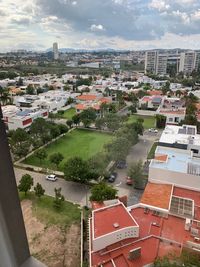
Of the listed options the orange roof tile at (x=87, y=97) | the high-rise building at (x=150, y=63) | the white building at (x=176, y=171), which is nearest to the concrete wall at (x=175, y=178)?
the white building at (x=176, y=171)

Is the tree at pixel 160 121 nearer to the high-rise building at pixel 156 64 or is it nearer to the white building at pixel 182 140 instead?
the white building at pixel 182 140

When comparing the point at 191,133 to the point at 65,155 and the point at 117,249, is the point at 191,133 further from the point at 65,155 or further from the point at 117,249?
the point at 117,249

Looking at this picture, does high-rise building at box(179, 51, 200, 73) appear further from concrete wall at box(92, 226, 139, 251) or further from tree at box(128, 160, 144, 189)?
concrete wall at box(92, 226, 139, 251)

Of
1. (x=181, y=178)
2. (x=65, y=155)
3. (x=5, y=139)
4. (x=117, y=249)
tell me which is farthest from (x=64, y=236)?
(x=5, y=139)

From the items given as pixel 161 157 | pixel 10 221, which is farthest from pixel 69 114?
→ pixel 10 221

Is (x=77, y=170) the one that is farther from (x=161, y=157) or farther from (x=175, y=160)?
(x=175, y=160)

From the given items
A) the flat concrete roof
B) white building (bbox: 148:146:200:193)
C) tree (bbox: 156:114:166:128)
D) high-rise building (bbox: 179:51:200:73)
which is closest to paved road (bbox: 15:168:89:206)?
white building (bbox: 148:146:200:193)
